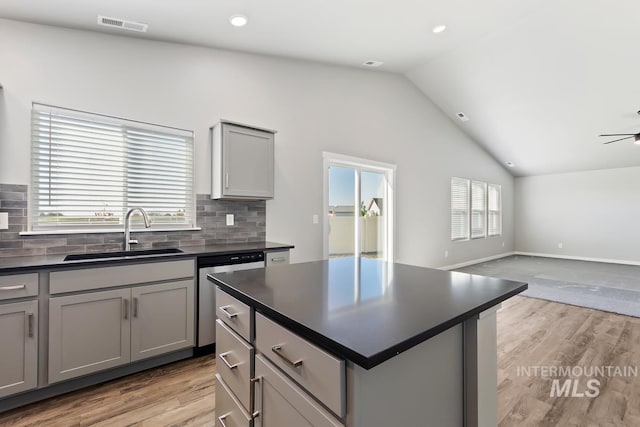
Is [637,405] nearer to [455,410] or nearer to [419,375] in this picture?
[455,410]

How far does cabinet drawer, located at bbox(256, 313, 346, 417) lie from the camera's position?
78 cm

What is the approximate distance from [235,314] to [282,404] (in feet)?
1.43

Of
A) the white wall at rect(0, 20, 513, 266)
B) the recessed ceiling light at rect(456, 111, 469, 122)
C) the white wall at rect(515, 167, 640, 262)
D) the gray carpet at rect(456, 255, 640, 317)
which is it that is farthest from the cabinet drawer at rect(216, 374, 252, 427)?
the white wall at rect(515, 167, 640, 262)

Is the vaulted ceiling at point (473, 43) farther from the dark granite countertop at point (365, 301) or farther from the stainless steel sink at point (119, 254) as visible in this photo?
the dark granite countertop at point (365, 301)

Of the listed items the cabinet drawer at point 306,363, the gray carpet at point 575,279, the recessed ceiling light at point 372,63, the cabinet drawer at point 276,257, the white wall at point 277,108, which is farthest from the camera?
the recessed ceiling light at point 372,63

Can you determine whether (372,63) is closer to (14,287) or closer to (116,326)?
(116,326)

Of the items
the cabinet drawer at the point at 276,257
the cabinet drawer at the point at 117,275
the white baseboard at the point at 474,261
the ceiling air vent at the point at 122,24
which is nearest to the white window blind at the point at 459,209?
the white baseboard at the point at 474,261

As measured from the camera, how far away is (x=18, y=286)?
1891mm

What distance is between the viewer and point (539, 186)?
910cm

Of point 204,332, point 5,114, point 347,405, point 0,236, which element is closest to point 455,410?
point 347,405

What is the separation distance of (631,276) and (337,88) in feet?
22.7

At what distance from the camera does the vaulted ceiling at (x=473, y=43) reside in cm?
273

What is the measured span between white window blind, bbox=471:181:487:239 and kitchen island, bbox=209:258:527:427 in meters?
6.86

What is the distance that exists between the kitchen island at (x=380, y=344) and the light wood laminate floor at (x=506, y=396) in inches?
41.1
